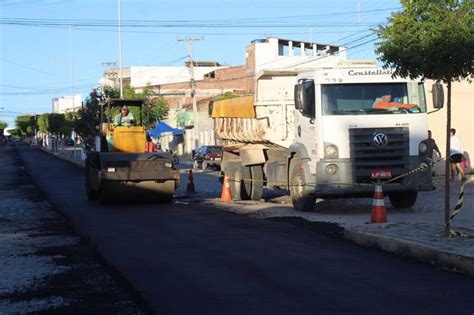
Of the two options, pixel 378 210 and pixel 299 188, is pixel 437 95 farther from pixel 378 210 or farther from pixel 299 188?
pixel 299 188

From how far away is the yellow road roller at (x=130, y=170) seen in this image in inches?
731

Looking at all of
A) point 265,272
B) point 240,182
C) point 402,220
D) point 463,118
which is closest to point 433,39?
point 265,272

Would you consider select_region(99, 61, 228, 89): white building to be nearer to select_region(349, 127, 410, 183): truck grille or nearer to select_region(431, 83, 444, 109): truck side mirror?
select_region(349, 127, 410, 183): truck grille

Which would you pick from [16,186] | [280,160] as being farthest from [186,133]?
[280,160]

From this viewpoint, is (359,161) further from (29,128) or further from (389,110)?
(29,128)

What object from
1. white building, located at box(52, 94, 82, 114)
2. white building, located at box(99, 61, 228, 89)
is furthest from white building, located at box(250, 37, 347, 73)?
white building, located at box(52, 94, 82, 114)

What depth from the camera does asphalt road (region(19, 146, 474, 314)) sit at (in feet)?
22.9

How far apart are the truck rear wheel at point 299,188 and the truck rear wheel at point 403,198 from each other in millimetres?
2003

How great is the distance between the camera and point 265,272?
8.65 meters

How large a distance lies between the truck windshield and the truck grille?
44cm

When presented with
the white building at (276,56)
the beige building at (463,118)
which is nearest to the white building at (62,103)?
the white building at (276,56)

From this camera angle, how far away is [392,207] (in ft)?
55.0

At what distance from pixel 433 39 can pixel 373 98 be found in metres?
5.29

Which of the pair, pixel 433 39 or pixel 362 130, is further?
pixel 362 130
